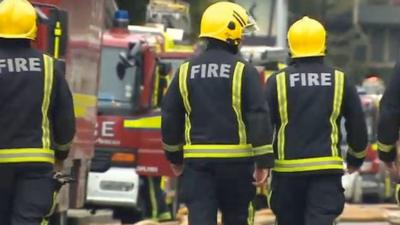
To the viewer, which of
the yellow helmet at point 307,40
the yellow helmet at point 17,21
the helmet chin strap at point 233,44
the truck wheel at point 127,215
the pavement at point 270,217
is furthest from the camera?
the truck wheel at point 127,215

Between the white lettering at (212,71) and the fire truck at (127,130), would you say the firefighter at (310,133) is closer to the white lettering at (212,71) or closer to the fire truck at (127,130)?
the white lettering at (212,71)

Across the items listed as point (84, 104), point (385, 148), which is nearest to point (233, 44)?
point (385, 148)

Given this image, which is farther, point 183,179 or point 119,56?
point 119,56

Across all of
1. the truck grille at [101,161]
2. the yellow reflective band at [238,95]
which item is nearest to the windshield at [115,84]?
the truck grille at [101,161]

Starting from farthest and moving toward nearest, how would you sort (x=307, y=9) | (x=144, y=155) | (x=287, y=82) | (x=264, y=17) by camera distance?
(x=307, y=9) → (x=264, y=17) → (x=144, y=155) → (x=287, y=82)

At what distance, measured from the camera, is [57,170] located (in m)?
9.22

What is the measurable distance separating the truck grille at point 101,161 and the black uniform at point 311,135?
7.77 meters

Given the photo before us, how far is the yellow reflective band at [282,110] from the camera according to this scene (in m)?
9.82

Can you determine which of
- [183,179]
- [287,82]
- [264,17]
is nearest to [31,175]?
[183,179]

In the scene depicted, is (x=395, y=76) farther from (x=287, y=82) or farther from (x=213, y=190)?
(x=213, y=190)

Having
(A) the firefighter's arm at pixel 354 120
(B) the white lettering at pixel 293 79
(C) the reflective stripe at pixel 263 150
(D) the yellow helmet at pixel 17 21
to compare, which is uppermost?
(D) the yellow helmet at pixel 17 21

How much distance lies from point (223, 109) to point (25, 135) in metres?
1.46

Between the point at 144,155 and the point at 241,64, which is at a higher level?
the point at 241,64

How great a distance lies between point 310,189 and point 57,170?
6.09ft
